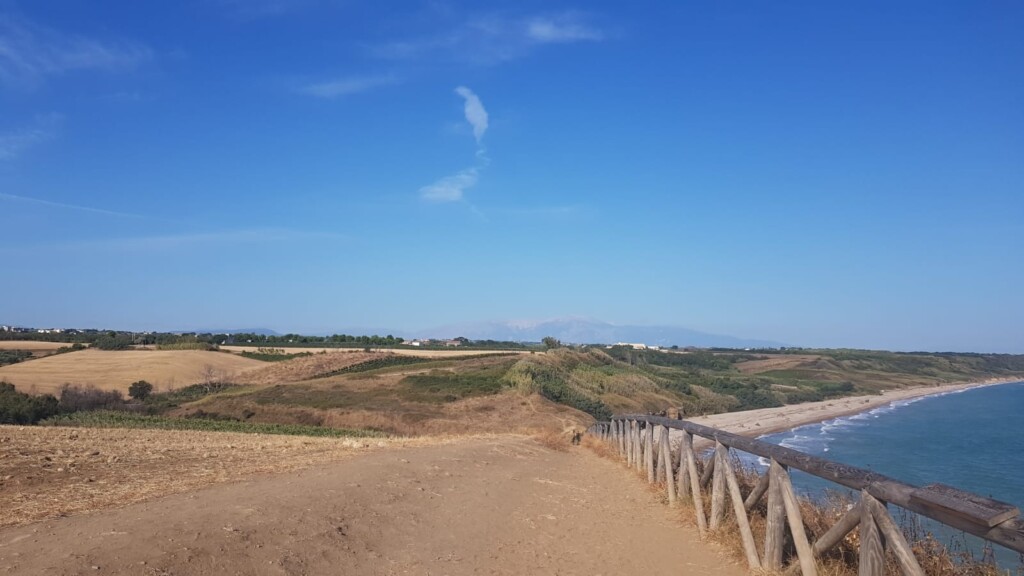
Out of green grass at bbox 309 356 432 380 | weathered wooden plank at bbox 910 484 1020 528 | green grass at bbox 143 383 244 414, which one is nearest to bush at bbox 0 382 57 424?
green grass at bbox 143 383 244 414

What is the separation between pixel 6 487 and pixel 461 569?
7580 mm

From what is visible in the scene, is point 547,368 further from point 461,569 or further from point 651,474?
point 461,569

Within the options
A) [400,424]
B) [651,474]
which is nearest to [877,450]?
[400,424]

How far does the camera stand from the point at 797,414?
80.2 meters

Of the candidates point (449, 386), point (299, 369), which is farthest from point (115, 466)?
point (299, 369)

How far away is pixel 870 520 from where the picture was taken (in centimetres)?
562

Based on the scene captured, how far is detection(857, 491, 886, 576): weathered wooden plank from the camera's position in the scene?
18.1 ft

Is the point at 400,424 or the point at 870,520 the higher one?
the point at 870,520

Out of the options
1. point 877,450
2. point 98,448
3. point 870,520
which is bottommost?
point 877,450

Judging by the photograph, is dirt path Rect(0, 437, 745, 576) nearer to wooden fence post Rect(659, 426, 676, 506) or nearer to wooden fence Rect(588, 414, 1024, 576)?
wooden fence post Rect(659, 426, 676, 506)

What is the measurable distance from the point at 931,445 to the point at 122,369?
76.0 metres

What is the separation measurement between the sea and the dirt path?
43.6 ft

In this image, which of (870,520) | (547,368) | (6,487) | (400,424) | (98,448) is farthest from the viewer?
(547,368)

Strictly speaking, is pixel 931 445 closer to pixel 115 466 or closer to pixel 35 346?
pixel 115 466
